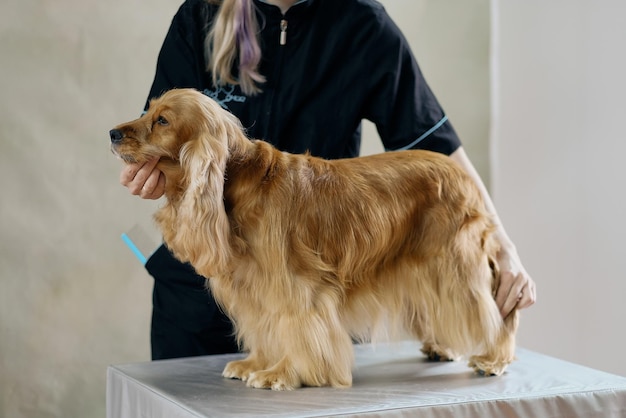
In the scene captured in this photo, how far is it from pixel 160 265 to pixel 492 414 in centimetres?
108

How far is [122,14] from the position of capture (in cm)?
336

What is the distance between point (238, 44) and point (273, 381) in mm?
964

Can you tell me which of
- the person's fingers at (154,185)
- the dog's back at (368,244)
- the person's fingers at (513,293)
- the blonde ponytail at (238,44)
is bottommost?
the person's fingers at (513,293)

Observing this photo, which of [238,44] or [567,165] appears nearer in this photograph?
[238,44]

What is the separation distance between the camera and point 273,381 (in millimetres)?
1713

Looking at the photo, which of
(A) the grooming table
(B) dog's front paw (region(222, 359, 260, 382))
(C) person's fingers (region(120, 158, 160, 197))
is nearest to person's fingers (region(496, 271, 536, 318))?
(A) the grooming table

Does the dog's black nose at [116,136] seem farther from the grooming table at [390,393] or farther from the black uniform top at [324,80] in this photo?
the black uniform top at [324,80]

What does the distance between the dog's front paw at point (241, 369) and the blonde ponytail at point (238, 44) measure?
77 cm

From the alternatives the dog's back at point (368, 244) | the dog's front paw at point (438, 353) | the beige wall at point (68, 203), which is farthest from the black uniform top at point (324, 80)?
the beige wall at point (68, 203)

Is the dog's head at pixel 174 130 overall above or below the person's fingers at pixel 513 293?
above

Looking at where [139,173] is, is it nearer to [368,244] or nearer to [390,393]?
[368,244]

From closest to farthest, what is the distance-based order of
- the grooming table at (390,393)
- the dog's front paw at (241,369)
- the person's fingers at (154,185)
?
the grooming table at (390,393)
the person's fingers at (154,185)
the dog's front paw at (241,369)

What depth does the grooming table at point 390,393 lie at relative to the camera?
5.19ft

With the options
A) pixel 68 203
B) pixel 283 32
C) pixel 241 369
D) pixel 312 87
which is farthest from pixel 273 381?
pixel 68 203
